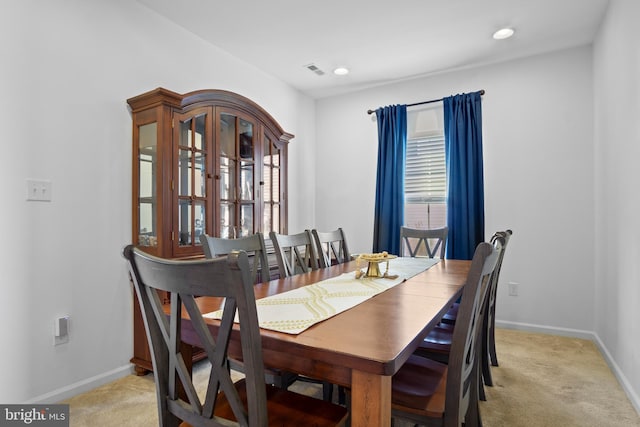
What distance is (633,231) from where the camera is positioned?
6.95ft

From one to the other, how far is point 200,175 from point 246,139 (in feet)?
2.09

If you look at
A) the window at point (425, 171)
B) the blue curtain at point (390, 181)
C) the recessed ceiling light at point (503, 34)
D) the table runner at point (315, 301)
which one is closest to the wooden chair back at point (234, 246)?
the table runner at point (315, 301)

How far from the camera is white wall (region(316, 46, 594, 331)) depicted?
3.20 m

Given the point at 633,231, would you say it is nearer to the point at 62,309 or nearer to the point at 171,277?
the point at 171,277

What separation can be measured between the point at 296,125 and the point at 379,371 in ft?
12.2

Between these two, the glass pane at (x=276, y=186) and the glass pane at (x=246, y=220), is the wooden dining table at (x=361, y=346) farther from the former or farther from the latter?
the glass pane at (x=276, y=186)

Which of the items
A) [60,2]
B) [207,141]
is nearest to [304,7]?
[207,141]

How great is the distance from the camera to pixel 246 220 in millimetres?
3207

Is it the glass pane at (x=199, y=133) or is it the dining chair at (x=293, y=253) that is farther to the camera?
the glass pane at (x=199, y=133)

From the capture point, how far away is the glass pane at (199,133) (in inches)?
107

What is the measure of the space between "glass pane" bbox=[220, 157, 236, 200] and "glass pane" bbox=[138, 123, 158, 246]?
0.57 metres

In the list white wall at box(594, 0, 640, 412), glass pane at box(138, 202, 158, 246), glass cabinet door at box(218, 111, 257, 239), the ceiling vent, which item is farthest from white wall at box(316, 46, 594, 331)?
glass pane at box(138, 202, 158, 246)

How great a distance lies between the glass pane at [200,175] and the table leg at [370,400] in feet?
6.97

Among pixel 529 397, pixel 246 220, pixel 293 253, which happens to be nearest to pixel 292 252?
pixel 293 253
